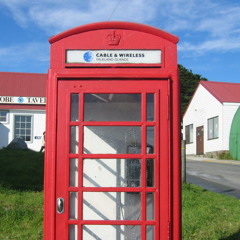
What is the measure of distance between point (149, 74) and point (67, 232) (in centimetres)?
161

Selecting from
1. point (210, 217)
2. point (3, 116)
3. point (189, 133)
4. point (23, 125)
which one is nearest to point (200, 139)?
point (189, 133)

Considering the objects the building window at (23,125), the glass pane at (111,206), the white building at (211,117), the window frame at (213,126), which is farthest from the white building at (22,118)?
the glass pane at (111,206)

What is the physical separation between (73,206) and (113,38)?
1598 mm

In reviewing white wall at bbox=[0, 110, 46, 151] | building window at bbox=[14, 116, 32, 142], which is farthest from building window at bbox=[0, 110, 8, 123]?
building window at bbox=[14, 116, 32, 142]

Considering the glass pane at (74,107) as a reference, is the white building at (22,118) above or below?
above

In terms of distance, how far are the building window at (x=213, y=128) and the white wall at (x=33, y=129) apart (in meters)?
13.1

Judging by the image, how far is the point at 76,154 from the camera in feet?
12.6

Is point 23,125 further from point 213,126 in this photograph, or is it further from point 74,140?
point 74,140

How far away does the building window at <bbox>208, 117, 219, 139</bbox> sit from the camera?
102 feet

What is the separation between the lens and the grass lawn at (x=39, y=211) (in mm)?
6113

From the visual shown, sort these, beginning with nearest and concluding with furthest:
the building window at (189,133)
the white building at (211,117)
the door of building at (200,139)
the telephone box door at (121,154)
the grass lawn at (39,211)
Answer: the telephone box door at (121,154) → the grass lawn at (39,211) → the white building at (211,117) → the door of building at (200,139) → the building window at (189,133)

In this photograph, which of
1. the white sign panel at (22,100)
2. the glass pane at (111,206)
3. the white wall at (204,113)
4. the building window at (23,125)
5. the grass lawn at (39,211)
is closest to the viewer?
the glass pane at (111,206)

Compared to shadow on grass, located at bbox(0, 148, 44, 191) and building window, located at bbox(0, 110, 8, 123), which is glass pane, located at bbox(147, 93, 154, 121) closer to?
shadow on grass, located at bbox(0, 148, 44, 191)

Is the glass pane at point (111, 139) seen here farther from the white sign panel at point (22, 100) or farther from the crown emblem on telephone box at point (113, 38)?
the white sign panel at point (22, 100)
